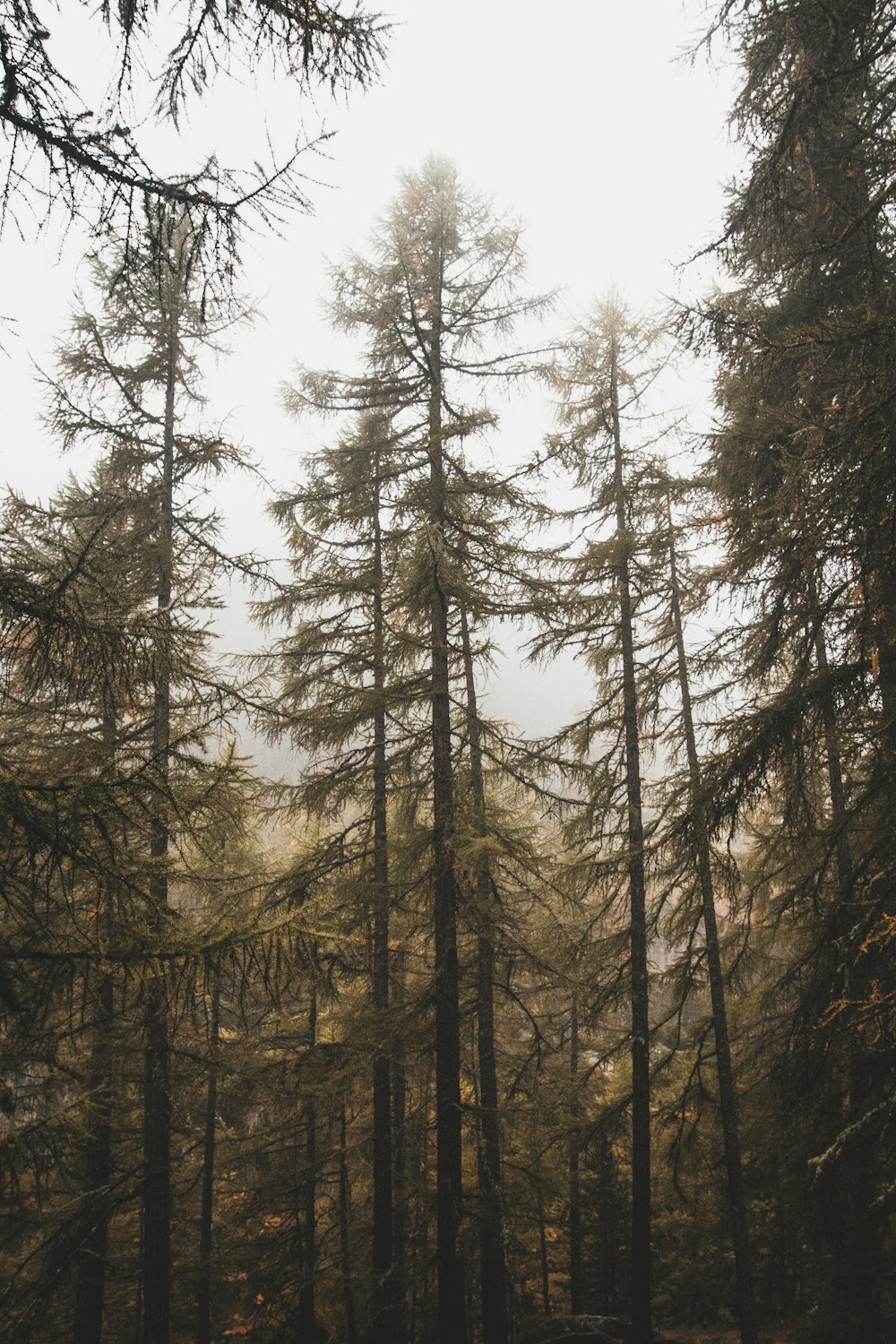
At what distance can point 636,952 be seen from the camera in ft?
28.8

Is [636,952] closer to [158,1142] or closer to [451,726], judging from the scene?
[451,726]

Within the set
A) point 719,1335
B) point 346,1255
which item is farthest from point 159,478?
point 719,1335

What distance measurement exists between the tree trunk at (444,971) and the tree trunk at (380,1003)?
0.77 m

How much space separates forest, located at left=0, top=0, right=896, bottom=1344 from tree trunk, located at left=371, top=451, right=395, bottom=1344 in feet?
0.27

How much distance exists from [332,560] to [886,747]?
8.22 metres

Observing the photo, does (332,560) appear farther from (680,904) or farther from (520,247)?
(680,904)

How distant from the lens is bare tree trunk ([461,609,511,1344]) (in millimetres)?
7449

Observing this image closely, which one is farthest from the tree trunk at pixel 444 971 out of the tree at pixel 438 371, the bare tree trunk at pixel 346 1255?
the bare tree trunk at pixel 346 1255

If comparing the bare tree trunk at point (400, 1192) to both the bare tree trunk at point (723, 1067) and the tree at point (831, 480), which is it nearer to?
the bare tree trunk at point (723, 1067)

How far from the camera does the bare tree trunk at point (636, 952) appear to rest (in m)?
8.09

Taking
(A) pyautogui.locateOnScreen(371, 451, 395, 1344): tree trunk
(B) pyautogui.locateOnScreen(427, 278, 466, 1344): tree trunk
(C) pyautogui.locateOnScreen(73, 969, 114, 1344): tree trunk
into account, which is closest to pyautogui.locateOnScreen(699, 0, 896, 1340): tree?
(B) pyautogui.locateOnScreen(427, 278, 466, 1344): tree trunk

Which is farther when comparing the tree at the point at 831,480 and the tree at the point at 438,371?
the tree at the point at 438,371

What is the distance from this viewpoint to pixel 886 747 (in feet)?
17.6

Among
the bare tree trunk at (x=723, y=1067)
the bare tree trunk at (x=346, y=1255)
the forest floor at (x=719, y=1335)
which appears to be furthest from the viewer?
the forest floor at (x=719, y=1335)
